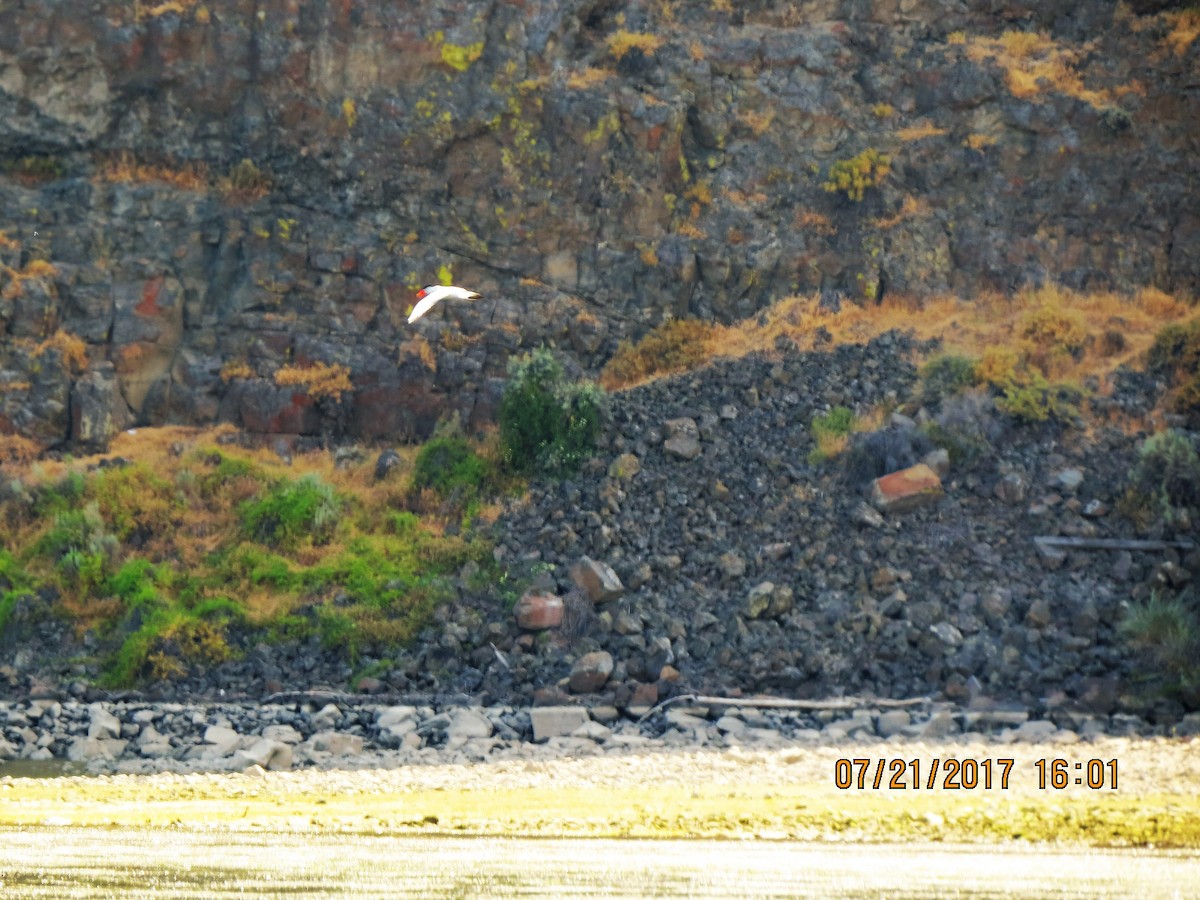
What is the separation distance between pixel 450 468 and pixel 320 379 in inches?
133

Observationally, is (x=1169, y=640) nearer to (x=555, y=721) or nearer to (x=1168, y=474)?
(x=1168, y=474)

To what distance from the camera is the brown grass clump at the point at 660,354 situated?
81.9ft

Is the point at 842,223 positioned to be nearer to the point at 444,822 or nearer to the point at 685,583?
the point at 685,583

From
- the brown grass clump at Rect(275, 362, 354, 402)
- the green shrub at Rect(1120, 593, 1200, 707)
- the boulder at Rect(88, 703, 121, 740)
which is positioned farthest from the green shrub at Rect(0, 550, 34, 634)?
the green shrub at Rect(1120, 593, 1200, 707)

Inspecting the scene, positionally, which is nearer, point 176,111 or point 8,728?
point 8,728

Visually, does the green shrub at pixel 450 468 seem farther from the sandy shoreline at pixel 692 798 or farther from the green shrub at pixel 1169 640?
the green shrub at pixel 1169 640

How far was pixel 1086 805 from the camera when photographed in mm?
13914

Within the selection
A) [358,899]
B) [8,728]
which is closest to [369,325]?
[8,728]

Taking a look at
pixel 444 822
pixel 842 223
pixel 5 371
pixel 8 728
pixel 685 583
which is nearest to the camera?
pixel 444 822

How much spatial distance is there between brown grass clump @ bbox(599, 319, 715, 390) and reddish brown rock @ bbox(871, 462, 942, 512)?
190 inches

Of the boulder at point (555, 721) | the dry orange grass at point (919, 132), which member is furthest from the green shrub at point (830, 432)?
the dry orange grass at point (919, 132)

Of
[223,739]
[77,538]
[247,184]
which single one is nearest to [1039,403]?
[223,739]

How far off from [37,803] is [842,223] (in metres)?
16.5

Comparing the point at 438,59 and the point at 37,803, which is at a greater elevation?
the point at 438,59
